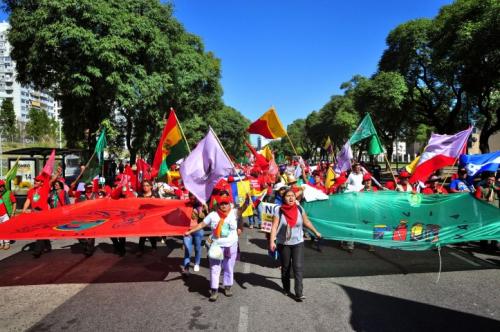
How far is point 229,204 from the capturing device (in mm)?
5875

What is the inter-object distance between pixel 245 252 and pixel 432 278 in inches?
146

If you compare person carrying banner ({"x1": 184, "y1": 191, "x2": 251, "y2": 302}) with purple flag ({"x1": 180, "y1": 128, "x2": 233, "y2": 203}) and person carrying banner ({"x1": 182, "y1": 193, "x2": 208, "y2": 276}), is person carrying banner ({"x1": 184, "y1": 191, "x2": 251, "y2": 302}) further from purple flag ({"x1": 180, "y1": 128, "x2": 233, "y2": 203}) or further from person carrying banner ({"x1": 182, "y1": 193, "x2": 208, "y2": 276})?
person carrying banner ({"x1": 182, "y1": 193, "x2": 208, "y2": 276})

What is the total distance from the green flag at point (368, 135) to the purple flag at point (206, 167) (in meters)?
5.28

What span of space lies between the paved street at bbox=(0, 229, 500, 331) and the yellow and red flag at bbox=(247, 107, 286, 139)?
130 inches

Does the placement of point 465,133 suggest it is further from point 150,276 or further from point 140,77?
point 140,77

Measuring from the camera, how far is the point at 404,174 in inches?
351

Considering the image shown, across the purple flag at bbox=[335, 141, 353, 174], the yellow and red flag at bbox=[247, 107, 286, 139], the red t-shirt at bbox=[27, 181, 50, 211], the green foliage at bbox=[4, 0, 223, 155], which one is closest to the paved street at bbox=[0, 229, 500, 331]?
the red t-shirt at bbox=[27, 181, 50, 211]

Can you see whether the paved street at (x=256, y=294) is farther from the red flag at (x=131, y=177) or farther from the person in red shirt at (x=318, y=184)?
the red flag at (x=131, y=177)

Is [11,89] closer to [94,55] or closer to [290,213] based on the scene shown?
[94,55]

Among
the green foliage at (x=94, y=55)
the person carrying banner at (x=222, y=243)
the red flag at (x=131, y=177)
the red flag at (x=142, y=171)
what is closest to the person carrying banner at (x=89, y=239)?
the red flag at (x=131, y=177)

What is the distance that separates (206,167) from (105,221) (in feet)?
6.31

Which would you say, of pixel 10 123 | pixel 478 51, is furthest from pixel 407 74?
pixel 10 123

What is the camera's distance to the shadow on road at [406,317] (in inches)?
185

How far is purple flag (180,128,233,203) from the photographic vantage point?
6.47 meters
